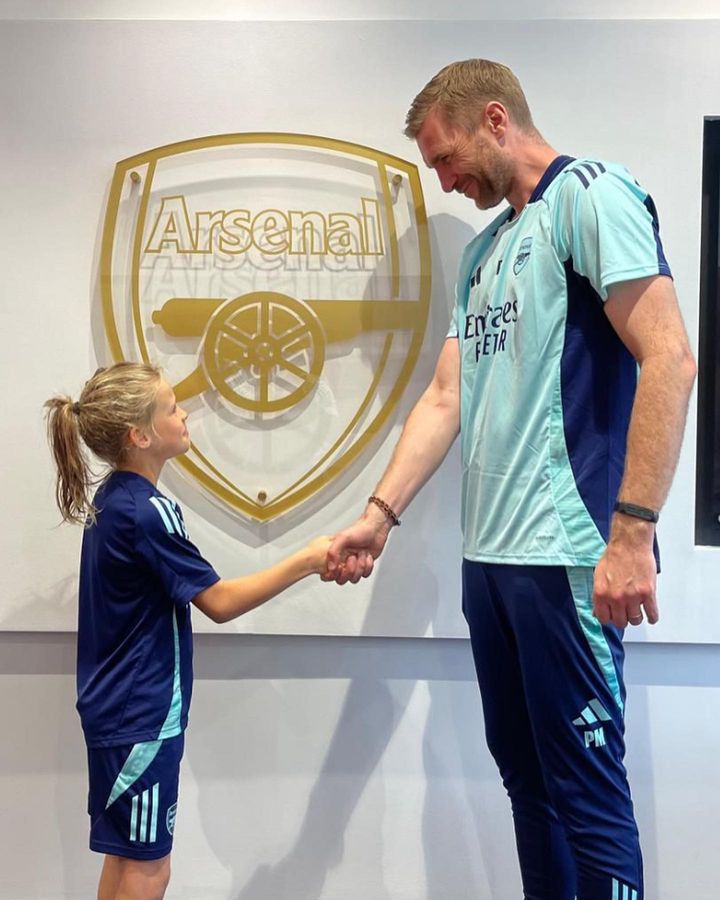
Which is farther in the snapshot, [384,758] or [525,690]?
[384,758]

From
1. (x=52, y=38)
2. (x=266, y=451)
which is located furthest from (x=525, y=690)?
(x=52, y=38)

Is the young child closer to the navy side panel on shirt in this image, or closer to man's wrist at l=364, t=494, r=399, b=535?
the navy side panel on shirt

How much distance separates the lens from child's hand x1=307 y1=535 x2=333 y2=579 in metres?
1.44

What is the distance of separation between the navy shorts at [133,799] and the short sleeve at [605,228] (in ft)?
3.37

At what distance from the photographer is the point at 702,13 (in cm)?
176

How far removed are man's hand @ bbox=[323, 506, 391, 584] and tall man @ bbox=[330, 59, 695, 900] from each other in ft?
0.65

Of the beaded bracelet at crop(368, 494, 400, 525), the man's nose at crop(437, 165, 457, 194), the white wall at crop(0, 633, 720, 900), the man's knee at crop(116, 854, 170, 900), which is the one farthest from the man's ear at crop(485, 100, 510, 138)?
the man's knee at crop(116, 854, 170, 900)

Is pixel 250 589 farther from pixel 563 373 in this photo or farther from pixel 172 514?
pixel 563 373

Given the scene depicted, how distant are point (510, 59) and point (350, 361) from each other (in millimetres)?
728

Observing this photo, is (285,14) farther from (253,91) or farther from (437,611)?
(437,611)

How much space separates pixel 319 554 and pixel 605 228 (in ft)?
2.36

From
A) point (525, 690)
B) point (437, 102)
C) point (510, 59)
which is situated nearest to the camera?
point (525, 690)

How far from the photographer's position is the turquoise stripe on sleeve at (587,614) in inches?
47.9

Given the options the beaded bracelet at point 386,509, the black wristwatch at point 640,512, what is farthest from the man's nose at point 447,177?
the black wristwatch at point 640,512
